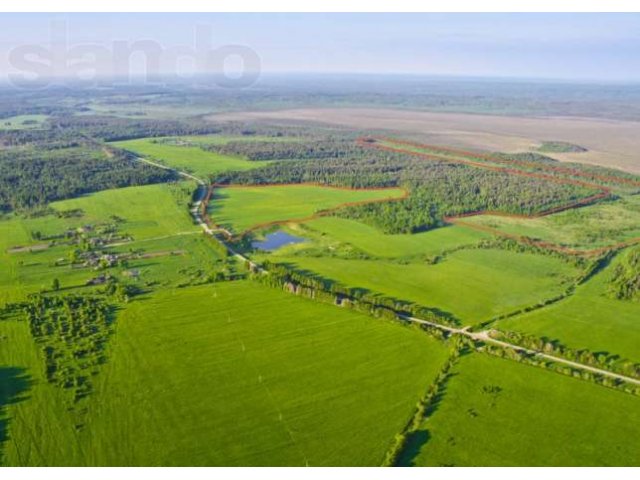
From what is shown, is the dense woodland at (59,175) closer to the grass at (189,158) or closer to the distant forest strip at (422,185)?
the grass at (189,158)

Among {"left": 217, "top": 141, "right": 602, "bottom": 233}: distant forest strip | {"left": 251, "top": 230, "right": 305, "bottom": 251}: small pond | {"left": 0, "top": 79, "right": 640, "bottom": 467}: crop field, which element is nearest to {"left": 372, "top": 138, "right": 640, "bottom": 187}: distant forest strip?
{"left": 0, "top": 79, "right": 640, "bottom": 467}: crop field

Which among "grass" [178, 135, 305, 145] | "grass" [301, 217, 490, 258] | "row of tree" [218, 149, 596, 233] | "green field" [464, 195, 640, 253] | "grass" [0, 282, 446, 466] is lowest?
"grass" [0, 282, 446, 466]

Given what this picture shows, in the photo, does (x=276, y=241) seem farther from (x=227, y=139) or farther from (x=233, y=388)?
(x=227, y=139)

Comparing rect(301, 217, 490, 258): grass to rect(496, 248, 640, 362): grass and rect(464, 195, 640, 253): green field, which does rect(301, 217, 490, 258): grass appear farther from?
rect(496, 248, 640, 362): grass

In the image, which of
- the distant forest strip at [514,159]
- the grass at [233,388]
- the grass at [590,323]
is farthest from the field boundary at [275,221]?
the grass at [590,323]

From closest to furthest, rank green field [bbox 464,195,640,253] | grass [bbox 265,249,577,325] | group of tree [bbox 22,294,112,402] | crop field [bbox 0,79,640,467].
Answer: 1. crop field [bbox 0,79,640,467]
2. group of tree [bbox 22,294,112,402]
3. grass [bbox 265,249,577,325]
4. green field [bbox 464,195,640,253]

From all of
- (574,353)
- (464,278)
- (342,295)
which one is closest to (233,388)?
(342,295)
